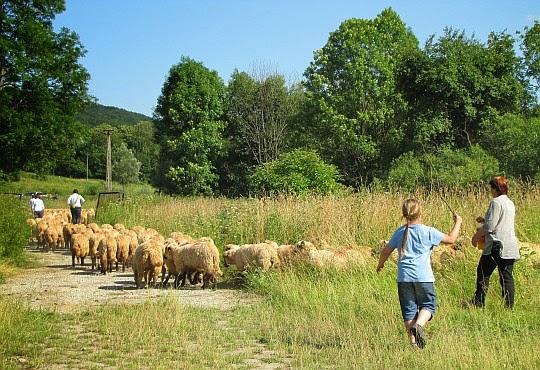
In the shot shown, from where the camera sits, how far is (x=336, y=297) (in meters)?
10.2

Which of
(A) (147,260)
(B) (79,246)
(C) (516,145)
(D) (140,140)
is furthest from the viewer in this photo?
(D) (140,140)

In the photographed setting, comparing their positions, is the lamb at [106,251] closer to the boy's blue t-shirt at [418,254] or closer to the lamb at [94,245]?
the lamb at [94,245]

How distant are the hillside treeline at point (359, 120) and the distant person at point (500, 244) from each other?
8025mm

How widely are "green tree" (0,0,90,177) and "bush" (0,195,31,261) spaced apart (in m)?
16.9

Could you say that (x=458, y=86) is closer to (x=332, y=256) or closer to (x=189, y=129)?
(x=332, y=256)

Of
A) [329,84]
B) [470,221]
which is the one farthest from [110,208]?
[329,84]

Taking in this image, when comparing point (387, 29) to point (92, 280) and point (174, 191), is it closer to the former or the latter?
point (174, 191)

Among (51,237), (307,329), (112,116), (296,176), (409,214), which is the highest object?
(112,116)

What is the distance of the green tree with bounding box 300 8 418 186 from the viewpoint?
41438 mm

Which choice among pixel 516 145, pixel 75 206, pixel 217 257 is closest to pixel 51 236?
pixel 75 206

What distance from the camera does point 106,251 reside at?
15.9 meters

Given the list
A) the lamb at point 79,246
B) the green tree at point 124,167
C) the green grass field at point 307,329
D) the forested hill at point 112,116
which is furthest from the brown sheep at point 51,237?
the forested hill at point 112,116

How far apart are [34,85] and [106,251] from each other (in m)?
22.6

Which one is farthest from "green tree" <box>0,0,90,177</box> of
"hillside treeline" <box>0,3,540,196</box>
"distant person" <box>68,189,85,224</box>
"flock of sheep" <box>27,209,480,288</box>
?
"flock of sheep" <box>27,209,480,288</box>
